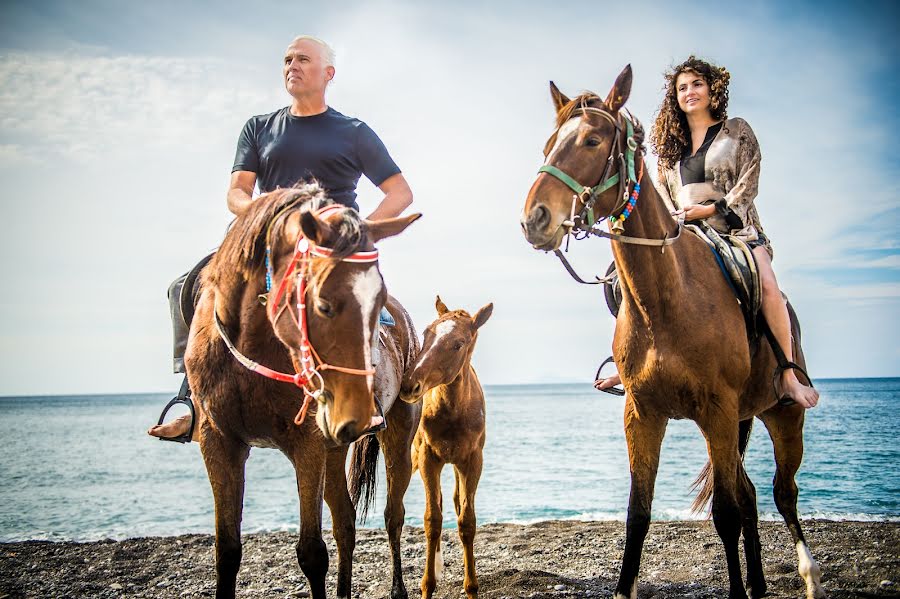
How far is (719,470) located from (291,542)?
5.61 m

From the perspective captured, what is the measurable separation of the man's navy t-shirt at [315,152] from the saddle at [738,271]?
72.8 inches

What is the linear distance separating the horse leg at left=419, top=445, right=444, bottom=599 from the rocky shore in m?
0.35

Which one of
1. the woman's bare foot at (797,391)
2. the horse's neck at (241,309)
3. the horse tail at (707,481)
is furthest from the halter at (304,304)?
the horse tail at (707,481)

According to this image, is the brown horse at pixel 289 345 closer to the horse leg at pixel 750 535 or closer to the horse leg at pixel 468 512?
the horse leg at pixel 468 512

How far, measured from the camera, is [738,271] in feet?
14.0

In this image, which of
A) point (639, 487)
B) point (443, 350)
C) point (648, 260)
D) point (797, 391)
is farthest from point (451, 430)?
point (797, 391)

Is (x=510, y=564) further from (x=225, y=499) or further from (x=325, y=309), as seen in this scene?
(x=325, y=309)

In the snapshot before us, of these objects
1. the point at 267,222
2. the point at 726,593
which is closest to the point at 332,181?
the point at 267,222

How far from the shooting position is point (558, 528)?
8383 millimetres

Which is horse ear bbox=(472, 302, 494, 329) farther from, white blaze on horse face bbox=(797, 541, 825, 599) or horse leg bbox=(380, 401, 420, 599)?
A: white blaze on horse face bbox=(797, 541, 825, 599)

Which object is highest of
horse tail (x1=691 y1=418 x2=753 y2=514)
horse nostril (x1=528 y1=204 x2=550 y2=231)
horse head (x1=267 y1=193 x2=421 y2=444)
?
horse nostril (x1=528 y1=204 x2=550 y2=231)

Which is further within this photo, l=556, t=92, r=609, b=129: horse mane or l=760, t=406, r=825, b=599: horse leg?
l=760, t=406, r=825, b=599: horse leg

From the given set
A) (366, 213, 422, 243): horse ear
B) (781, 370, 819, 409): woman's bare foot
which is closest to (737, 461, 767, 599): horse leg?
(781, 370, 819, 409): woman's bare foot

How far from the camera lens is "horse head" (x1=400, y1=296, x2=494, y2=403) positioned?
196 inches
